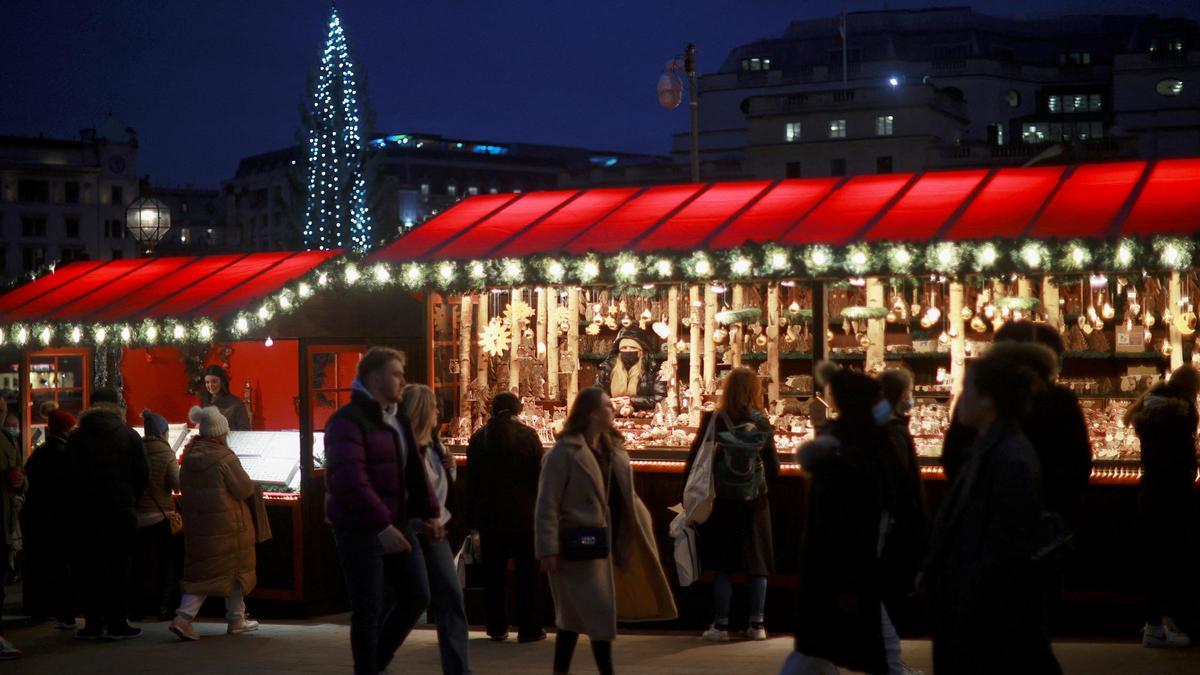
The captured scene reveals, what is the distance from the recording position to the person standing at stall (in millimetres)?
13766

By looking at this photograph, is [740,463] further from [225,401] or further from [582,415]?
[225,401]

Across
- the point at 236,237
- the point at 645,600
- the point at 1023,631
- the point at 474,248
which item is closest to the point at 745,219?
the point at 474,248

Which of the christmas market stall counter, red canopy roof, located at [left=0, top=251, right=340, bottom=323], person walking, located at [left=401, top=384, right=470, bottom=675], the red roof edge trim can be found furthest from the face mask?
red canopy roof, located at [left=0, top=251, right=340, bottom=323]

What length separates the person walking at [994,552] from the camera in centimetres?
509

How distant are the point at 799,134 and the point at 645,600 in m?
60.9

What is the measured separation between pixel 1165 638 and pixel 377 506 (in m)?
4.74

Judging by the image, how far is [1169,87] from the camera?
74.6 m

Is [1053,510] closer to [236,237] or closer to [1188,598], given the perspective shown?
[1188,598]

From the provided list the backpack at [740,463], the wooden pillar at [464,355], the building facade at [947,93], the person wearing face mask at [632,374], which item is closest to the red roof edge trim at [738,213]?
the backpack at [740,463]

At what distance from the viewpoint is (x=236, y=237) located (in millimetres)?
115062

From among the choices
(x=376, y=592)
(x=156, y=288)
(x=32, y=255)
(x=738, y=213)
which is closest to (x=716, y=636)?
(x=376, y=592)

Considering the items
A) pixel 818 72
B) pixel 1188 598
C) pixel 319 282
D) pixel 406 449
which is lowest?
pixel 1188 598

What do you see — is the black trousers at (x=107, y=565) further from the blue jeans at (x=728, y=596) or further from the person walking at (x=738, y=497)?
the blue jeans at (x=728, y=596)

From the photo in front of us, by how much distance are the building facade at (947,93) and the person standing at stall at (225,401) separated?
42322 millimetres
